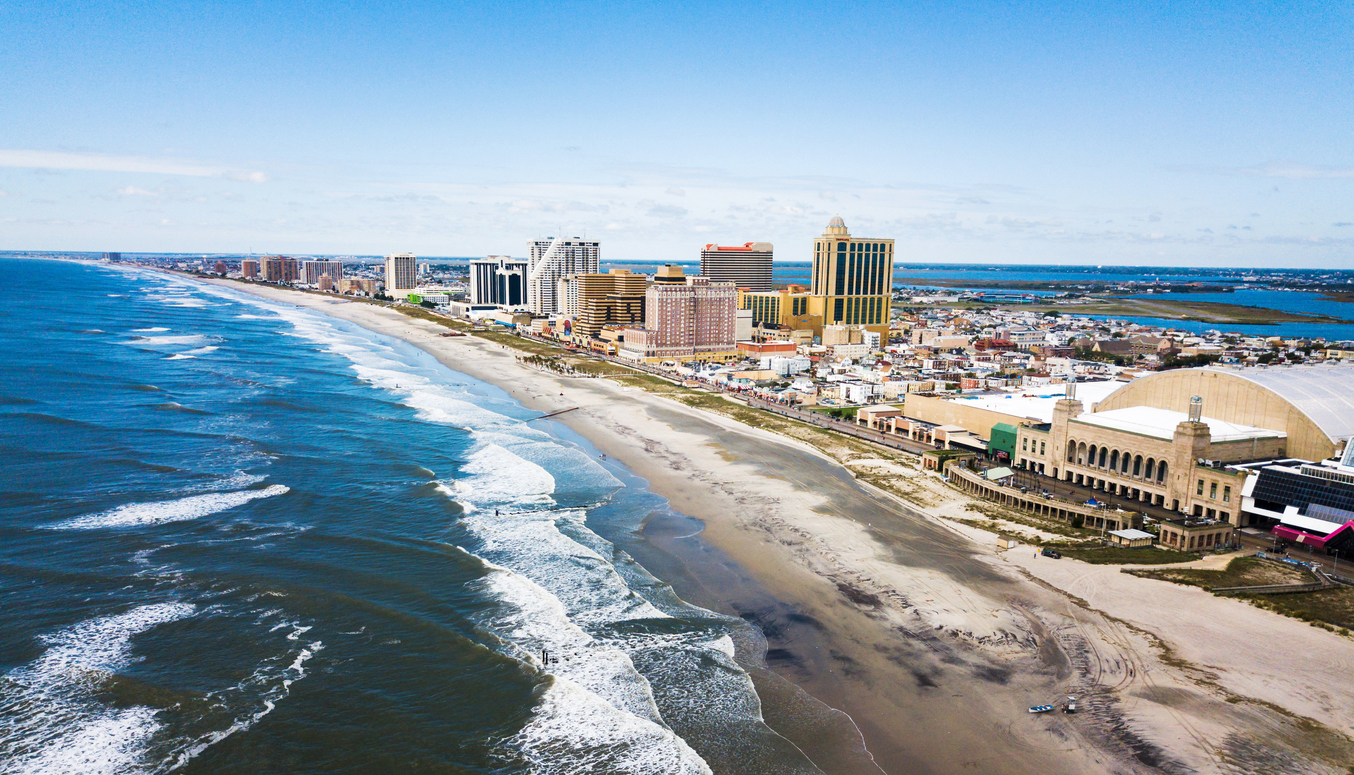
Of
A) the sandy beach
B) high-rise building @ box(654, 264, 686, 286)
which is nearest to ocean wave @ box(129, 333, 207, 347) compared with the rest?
high-rise building @ box(654, 264, 686, 286)

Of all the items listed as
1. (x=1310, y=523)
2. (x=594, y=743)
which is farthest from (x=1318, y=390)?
(x=594, y=743)

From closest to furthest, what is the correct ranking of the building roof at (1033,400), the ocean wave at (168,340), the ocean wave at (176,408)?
the ocean wave at (176,408) → the building roof at (1033,400) → the ocean wave at (168,340)

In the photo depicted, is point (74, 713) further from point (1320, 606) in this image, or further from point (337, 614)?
point (1320, 606)

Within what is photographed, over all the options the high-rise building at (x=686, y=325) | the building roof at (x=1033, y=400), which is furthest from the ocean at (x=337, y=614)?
the high-rise building at (x=686, y=325)

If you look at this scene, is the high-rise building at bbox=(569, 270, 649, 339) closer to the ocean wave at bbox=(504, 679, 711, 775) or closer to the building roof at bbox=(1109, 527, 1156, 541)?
the building roof at bbox=(1109, 527, 1156, 541)

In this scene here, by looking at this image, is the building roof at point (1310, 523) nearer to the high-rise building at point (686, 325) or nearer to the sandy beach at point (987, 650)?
the sandy beach at point (987, 650)

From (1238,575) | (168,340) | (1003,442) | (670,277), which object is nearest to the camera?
(1238,575)
